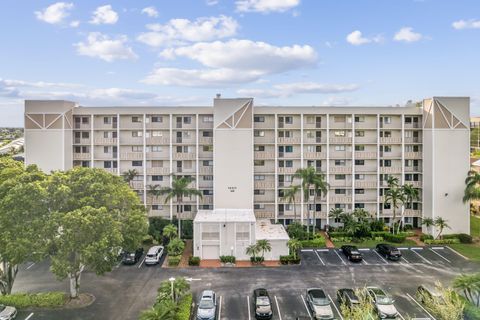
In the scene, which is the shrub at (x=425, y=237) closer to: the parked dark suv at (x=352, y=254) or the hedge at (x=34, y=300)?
the parked dark suv at (x=352, y=254)

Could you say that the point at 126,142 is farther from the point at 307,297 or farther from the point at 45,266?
the point at 307,297

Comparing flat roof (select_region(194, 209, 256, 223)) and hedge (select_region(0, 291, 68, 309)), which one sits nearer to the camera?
hedge (select_region(0, 291, 68, 309))

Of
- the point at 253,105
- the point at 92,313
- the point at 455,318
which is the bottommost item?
the point at 92,313

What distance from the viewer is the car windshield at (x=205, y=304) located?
29969 millimetres

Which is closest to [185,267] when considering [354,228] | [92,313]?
[92,313]

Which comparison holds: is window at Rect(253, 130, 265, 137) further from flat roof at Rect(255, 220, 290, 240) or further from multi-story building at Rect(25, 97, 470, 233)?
flat roof at Rect(255, 220, 290, 240)

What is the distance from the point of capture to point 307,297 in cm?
3241

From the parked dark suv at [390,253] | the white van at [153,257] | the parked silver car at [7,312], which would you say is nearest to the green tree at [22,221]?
the parked silver car at [7,312]

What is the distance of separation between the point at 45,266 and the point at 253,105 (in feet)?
101

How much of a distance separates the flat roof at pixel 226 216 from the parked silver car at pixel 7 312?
19339mm

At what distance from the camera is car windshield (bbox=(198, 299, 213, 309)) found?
2997 centimetres

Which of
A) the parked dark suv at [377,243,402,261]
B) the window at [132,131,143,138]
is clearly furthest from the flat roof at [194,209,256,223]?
the parked dark suv at [377,243,402,261]

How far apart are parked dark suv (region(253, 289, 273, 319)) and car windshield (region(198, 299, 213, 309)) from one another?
135 inches

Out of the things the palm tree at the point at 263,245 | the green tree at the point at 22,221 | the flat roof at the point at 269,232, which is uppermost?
the green tree at the point at 22,221
